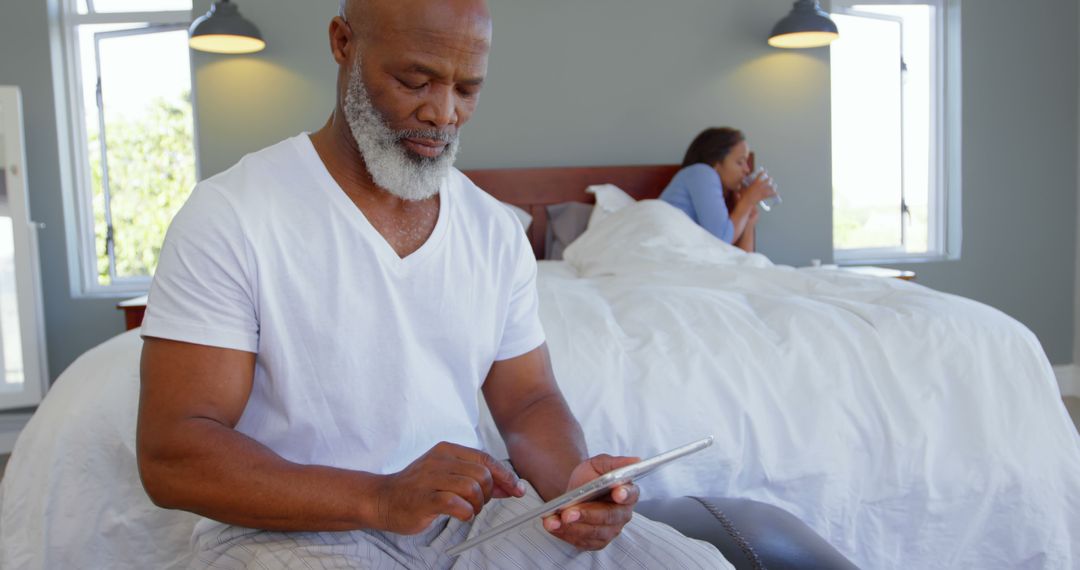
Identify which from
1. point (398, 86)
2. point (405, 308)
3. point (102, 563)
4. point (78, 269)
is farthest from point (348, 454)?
point (78, 269)

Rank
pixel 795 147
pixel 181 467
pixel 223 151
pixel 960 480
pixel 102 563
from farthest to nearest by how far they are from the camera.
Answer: pixel 795 147 < pixel 223 151 < pixel 960 480 < pixel 102 563 < pixel 181 467

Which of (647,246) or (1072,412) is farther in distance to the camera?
(1072,412)

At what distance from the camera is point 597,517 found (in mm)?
906

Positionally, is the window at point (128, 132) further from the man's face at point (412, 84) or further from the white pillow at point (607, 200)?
the man's face at point (412, 84)

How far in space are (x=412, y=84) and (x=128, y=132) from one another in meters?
3.31

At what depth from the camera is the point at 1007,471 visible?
1.58 metres

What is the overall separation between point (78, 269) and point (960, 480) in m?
3.59

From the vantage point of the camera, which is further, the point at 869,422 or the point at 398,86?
the point at 869,422

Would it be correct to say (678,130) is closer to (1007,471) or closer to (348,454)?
(1007,471)

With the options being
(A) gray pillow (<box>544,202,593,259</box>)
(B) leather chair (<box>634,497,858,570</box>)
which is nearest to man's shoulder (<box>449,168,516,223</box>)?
(B) leather chair (<box>634,497,858,570</box>)

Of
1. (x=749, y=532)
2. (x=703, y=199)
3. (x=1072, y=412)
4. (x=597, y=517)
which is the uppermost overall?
(x=703, y=199)

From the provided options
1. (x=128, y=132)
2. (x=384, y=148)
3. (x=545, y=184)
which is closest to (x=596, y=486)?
(x=384, y=148)

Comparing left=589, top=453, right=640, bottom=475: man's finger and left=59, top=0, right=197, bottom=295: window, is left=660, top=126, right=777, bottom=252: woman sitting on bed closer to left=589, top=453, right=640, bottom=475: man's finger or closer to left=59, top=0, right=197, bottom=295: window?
left=59, top=0, right=197, bottom=295: window

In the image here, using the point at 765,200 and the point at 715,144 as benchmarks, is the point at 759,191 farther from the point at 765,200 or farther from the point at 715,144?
the point at 715,144
